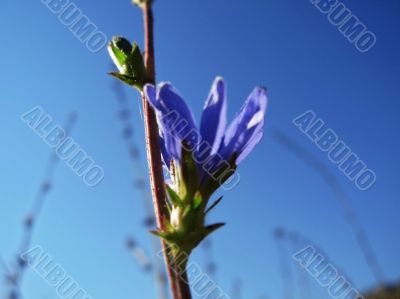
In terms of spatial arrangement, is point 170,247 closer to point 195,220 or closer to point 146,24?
point 195,220

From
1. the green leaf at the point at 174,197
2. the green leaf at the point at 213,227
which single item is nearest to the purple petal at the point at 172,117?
the green leaf at the point at 174,197

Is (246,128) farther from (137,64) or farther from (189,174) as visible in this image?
(137,64)

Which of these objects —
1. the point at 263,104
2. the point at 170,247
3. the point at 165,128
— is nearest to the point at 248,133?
the point at 263,104

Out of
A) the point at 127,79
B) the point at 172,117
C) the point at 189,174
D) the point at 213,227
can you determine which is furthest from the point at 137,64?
the point at 213,227

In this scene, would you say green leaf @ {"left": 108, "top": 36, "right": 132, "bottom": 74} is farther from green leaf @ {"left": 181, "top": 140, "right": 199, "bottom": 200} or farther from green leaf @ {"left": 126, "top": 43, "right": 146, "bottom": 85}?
green leaf @ {"left": 181, "top": 140, "right": 199, "bottom": 200}

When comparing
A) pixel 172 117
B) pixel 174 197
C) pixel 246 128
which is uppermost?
pixel 246 128

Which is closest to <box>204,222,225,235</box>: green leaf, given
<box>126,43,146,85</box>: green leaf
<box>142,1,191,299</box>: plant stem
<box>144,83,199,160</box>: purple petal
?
<box>142,1,191,299</box>: plant stem

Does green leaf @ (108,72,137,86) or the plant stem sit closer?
the plant stem
